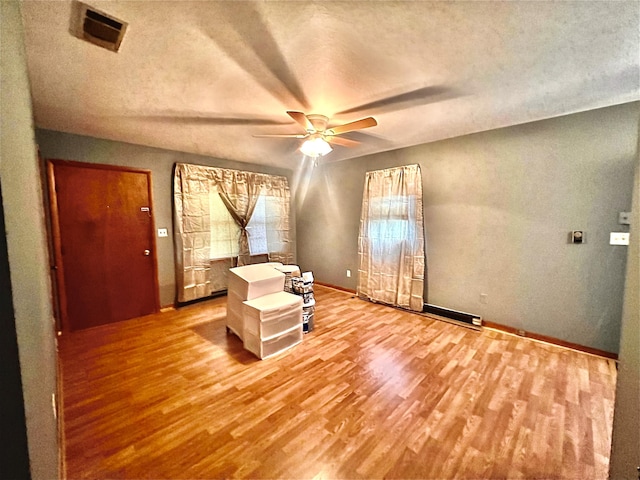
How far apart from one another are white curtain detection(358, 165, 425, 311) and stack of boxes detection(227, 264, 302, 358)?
173 cm

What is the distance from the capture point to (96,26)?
140 centimetres

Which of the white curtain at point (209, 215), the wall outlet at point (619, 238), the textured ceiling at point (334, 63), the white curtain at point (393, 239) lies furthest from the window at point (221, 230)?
the wall outlet at point (619, 238)

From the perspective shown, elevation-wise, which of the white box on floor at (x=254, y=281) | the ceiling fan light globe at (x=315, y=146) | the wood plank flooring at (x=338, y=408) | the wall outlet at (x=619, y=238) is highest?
the ceiling fan light globe at (x=315, y=146)

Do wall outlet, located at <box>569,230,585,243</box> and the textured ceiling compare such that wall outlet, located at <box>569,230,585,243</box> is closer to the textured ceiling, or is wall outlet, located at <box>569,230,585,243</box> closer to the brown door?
the textured ceiling

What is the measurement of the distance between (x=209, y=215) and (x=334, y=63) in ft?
10.0

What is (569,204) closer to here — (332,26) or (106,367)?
(332,26)

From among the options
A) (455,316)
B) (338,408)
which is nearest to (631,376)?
(338,408)

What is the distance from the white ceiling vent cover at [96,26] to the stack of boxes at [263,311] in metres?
2.00

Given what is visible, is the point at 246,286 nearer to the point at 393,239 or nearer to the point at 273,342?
the point at 273,342

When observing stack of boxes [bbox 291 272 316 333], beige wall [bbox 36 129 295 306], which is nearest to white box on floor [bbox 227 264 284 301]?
stack of boxes [bbox 291 272 316 333]

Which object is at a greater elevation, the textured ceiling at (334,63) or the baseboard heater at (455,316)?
the textured ceiling at (334,63)

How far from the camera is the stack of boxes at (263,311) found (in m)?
2.39

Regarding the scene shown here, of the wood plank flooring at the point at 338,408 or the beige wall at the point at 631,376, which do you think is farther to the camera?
the wood plank flooring at the point at 338,408

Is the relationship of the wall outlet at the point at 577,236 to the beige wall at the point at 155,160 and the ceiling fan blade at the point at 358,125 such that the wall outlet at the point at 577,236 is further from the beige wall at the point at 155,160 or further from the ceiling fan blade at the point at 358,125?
the beige wall at the point at 155,160
